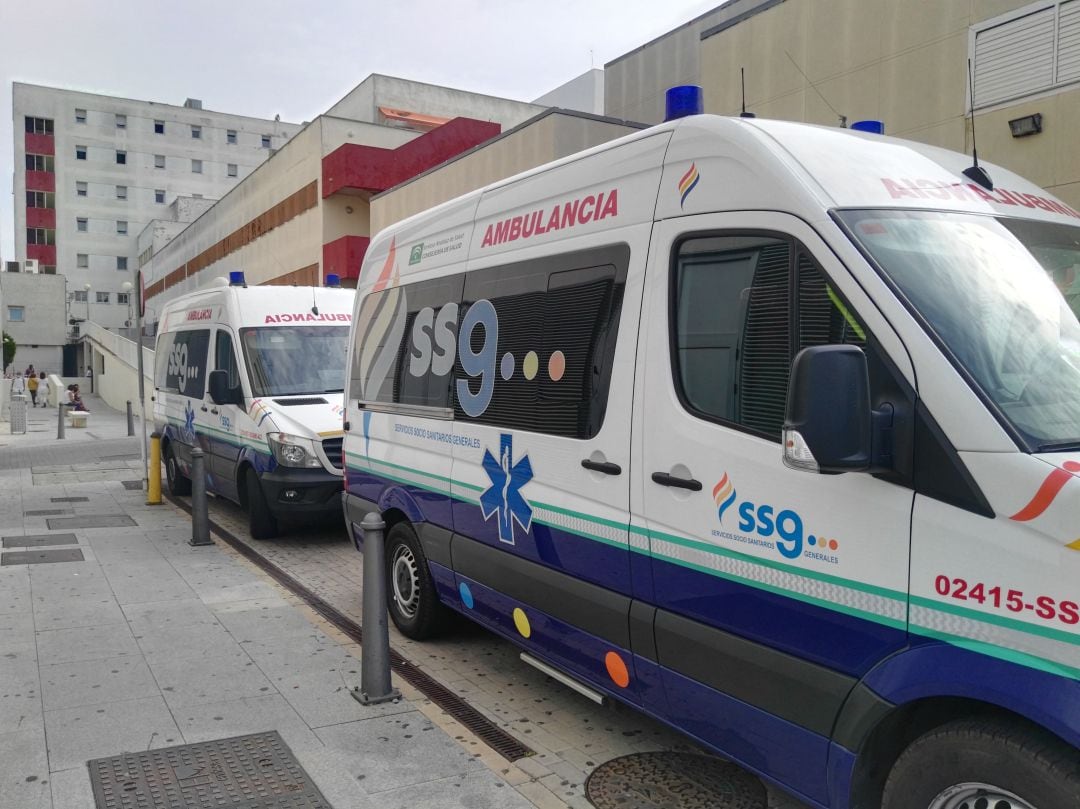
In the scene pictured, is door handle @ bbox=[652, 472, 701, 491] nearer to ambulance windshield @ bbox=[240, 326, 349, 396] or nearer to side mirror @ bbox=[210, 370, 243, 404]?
ambulance windshield @ bbox=[240, 326, 349, 396]

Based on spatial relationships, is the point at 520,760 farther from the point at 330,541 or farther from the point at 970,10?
the point at 970,10

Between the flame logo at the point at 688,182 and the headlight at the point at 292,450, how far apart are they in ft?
19.7

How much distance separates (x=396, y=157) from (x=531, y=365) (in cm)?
2686

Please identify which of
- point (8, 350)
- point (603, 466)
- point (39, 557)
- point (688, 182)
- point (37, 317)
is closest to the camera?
point (688, 182)

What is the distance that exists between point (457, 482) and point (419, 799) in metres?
1.77

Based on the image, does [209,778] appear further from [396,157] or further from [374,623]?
[396,157]

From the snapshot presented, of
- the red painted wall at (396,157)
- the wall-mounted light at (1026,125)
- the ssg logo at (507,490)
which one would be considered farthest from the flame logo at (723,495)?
the red painted wall at (396,157)

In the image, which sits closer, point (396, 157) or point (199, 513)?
point (199, 513)

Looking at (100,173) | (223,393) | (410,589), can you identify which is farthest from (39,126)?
(410,589)

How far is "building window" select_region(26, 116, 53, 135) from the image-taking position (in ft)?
227

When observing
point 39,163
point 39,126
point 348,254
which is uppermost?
point 39,126

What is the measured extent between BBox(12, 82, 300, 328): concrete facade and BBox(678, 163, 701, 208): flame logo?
2936 inches

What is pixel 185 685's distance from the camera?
5145mm

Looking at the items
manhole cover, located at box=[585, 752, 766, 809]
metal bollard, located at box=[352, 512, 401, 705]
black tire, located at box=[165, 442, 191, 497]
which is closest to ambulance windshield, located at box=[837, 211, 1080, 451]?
manhole cover, located at box=[585, 752, 766, 809]
